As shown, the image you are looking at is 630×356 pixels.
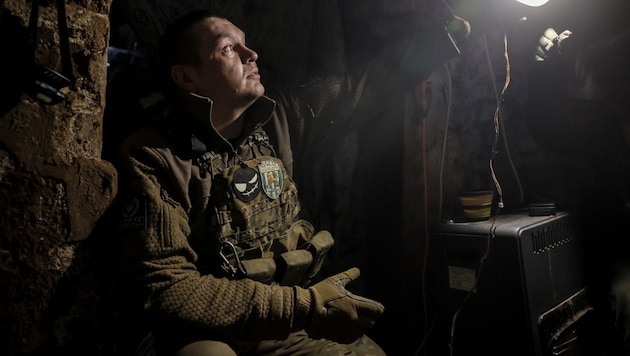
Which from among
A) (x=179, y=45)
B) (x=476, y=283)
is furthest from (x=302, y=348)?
(x=179, y=45)

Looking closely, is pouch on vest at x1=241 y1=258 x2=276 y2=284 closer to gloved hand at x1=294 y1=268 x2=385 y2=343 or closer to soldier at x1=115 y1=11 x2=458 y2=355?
soldier at x1=115 y1=11 x2=458 y2=355

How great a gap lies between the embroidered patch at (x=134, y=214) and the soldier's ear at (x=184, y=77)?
609mm

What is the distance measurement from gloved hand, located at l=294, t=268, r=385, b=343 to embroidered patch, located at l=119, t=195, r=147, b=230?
0.66m

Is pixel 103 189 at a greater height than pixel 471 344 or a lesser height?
greater

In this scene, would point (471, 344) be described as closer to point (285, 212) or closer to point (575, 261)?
point (575, 261)

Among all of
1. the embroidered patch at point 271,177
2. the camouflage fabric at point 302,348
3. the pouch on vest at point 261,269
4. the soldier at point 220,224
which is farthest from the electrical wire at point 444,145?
the pouch on vest at point 261,269

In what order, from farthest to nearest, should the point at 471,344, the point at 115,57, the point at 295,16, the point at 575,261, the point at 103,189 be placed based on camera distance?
the point at 115,57
the point at 295,16
the point at 575,261
the point at 471,344
the point at 103,189

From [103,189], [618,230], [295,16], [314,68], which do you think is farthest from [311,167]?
[618,230]

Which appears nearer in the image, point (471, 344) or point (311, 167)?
point (471, 344)

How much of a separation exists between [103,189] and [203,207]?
0.39 metres

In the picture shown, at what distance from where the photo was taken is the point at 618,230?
2.44 m

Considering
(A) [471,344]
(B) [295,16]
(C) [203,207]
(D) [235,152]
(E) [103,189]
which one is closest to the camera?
(E) [103,189]

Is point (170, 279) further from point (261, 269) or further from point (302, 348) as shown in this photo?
point (302, 348)

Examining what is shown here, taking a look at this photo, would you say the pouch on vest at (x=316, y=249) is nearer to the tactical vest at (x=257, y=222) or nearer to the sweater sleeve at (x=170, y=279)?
the tactical vest at (x=257, y=222)
